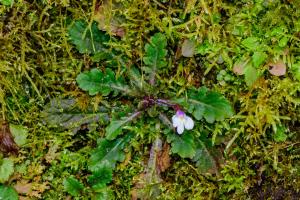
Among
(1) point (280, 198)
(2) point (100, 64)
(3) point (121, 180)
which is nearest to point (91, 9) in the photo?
(2) point (100, 64)

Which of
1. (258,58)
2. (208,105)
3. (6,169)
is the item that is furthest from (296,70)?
(6,169)

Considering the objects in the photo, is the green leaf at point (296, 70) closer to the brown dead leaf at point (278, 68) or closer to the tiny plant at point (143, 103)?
the brown dead leaf at point (278, 68)

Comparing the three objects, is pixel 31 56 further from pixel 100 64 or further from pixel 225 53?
pixel 225 53

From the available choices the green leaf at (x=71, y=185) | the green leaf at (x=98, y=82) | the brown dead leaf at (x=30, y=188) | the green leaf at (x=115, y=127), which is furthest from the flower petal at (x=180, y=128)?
the brown dead leaf at (x=30, y=188)

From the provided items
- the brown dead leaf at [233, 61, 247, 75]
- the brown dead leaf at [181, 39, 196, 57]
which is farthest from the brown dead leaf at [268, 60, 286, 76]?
the brown dead leaf at [181, 39, 196, 57]

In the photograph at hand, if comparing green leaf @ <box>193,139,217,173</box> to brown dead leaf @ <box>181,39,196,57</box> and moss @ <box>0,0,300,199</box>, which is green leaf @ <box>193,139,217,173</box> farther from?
brown dead leaf @ <box>181,39,196,57</box>
